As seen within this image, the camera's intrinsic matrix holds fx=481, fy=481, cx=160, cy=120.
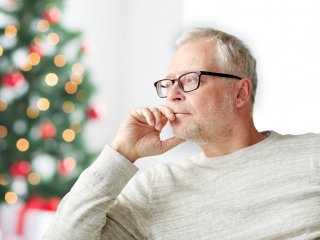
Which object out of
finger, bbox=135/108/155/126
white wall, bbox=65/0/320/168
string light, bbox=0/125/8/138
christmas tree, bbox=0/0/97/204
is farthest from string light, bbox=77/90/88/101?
finger, bbox=135/108/155/126

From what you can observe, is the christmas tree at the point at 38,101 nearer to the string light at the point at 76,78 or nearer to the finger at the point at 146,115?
the string light at the point at 76,78

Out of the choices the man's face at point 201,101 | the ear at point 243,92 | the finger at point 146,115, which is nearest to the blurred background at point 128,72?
the ear at point 243,92

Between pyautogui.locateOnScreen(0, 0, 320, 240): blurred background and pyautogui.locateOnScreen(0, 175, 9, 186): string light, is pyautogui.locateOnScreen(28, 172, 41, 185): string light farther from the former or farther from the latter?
pyautogui.locateOnScreen(0, 175, 9, 186): string light

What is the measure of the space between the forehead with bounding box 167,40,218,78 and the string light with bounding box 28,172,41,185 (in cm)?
221

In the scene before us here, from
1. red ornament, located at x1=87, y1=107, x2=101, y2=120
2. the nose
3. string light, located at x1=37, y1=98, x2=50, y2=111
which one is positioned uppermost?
the nose

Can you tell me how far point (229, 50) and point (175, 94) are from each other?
0.90 feet

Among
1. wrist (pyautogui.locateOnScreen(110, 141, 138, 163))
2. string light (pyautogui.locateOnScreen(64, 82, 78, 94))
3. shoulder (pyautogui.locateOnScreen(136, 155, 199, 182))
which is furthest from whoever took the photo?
string light (pyautogui.locateOnScreen(64, 82, 78, 94))

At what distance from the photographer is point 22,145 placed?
12.0 feet

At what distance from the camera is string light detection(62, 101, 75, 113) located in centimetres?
379

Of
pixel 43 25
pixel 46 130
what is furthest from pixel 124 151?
pixel 43 25

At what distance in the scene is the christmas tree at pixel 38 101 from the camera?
3607mm

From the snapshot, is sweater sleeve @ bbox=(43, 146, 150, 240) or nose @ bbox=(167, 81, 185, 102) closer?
sweater sleeve @ bbox=(43, 146, 150, 240)

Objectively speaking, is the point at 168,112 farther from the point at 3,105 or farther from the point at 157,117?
the point at 3,105

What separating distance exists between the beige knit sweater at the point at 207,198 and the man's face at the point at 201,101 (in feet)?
0.40
